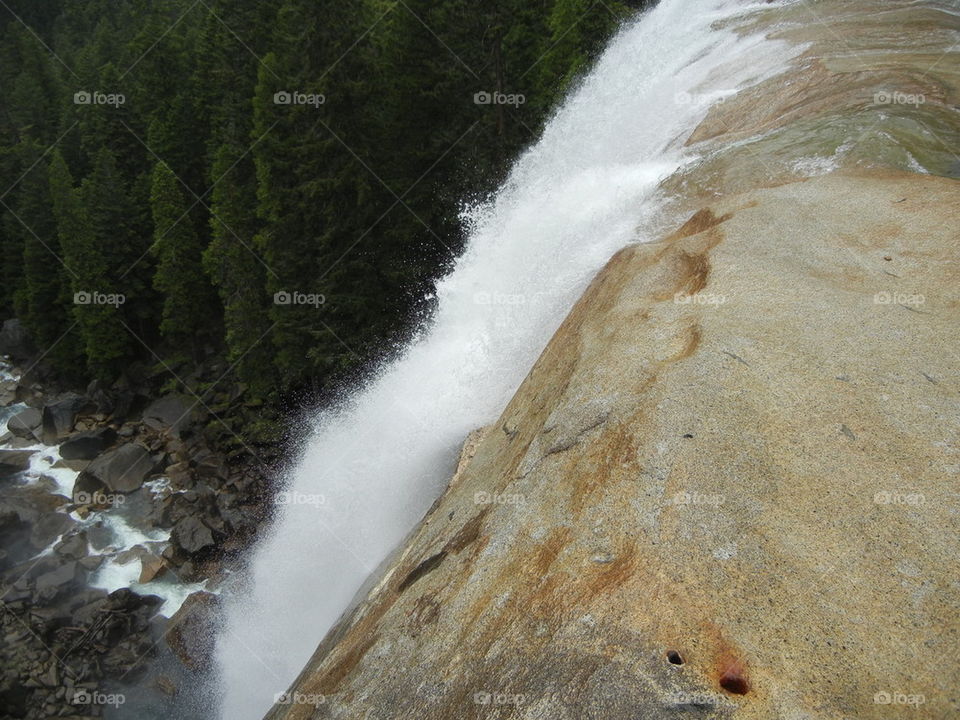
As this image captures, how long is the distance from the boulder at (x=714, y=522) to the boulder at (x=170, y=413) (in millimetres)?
23495

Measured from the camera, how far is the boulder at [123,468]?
27.2 metres

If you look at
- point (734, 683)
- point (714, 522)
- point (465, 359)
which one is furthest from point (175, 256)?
point (734, 683)

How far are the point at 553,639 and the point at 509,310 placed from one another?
9430 mm

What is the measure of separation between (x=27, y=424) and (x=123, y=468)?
8.15 m

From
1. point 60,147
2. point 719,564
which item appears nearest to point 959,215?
point 719,564

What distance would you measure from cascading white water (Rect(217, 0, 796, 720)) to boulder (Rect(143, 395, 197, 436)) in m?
10.5

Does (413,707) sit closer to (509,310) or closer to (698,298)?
(698,298)

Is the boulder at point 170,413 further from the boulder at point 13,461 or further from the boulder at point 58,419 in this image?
the boulder at point 13,461

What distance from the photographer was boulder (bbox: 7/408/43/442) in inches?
1230

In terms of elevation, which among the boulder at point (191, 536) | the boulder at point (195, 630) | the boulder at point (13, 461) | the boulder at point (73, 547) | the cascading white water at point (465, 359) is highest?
the cascading white water at point (465, 359)

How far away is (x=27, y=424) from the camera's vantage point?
105ft

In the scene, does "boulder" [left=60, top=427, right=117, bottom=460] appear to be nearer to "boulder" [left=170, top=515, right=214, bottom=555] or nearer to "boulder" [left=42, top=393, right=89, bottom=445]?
"boulder" [left=42, top=393, right=89, bottom=445]

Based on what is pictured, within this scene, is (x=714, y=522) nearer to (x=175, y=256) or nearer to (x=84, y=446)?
(x=84, y=446)

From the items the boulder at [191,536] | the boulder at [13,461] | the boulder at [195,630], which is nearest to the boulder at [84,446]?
the boulder at [13,461]
